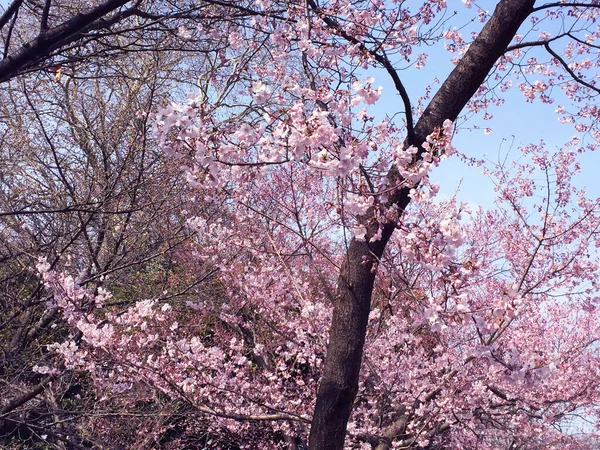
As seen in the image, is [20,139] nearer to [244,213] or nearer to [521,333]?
[244,213]

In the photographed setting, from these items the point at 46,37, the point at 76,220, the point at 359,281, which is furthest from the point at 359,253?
the point at 76,220

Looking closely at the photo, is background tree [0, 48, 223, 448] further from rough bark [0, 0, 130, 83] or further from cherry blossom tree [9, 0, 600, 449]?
rough bark [0, 0, 130, 83]

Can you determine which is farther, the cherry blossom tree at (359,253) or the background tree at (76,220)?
the background tree at (76,220)

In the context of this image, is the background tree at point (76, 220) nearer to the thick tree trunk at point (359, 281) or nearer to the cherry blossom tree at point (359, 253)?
the cherry blossom tree at point (359, 253)

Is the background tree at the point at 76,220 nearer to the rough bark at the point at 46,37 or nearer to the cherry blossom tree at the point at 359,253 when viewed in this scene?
the cherry blossom tree at the point at 359,253

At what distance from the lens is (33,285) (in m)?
7.82

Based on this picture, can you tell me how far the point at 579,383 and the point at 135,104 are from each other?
7830 millimetres

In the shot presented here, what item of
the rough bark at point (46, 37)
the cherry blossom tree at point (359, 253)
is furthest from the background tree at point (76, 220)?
the rough bark at point (46, 37)

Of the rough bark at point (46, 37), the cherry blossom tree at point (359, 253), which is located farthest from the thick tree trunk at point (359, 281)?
the rough bark at point (46, 37)

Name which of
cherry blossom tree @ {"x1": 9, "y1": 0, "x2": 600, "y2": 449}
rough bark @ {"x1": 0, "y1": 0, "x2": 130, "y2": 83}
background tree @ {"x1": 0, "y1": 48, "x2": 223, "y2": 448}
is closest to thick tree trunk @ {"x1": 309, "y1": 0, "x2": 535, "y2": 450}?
cherry blossom tree @ {"x1": 9, "y1": 0, "x2": 600, "y2": 449}

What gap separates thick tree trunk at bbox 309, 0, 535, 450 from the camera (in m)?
3.19

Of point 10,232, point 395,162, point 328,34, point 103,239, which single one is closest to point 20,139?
point 10,232

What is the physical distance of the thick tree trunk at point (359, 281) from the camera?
10.5 ft

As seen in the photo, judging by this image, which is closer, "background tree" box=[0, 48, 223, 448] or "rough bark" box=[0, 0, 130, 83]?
"rough bark" box=[0, 0, 130, 83]
